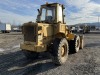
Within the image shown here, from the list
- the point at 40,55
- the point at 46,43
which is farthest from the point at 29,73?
the point at 40,55

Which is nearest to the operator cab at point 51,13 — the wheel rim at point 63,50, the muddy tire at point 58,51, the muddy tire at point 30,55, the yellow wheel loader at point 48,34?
the yellow wheel loader at point 48,34

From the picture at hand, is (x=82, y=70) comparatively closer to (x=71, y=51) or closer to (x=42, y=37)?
(x=42, y=37)

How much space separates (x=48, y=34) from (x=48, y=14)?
1.39 metres

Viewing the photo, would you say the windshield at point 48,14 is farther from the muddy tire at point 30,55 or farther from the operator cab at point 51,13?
the muddy tire at point 30,55

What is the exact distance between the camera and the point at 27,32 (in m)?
9.92

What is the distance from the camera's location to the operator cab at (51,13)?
1045 cm

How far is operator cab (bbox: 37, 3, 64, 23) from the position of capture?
10.4 metres

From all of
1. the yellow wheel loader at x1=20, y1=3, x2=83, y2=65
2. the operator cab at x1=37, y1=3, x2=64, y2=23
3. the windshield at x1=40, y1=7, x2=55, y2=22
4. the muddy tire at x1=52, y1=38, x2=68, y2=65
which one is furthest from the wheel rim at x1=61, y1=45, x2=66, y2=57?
the windshield at x1=40, y1=7, x2=55, y2=22

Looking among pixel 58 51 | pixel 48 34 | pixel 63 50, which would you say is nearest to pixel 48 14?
pixel 48 34

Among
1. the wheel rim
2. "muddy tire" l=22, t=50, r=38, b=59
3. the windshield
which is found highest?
the windshield

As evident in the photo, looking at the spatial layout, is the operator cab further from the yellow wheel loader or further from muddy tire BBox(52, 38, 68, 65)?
muddy tire BBox(52, 38, 68, 65)

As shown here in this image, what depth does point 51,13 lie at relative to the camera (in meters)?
10.6

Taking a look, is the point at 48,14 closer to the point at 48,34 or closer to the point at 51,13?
the point at 51,13

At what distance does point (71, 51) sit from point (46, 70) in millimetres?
5044
